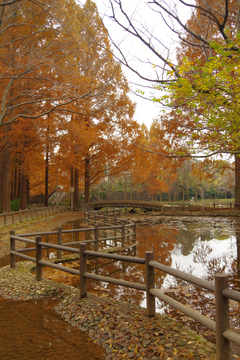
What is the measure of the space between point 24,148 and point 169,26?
60.8 feet

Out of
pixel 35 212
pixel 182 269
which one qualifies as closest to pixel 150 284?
pixel 182 269

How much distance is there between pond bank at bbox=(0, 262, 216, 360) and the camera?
3.51 m

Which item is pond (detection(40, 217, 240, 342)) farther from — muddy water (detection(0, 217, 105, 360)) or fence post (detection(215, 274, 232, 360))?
muddy water (detection(0, 217, 105, 360))

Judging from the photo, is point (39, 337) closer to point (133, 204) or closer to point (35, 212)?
point (35, 212)

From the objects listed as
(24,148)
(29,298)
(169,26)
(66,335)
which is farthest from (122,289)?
(24,148)

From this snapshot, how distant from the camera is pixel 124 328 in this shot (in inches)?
164

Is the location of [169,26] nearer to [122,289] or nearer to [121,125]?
[122,289]

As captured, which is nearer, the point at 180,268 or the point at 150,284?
the point at 150,284

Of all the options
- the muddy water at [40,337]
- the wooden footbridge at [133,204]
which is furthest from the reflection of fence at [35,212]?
the muddy water at [40,337]

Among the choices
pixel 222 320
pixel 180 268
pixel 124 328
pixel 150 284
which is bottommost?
pixel 180 268

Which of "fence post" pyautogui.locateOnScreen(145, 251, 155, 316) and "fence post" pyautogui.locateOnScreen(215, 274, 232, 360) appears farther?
"fence post" pyautogui.locateOnScreen(145, 251, 155, 316)

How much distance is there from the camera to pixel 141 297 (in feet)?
21.8

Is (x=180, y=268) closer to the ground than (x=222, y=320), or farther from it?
closer to the ground

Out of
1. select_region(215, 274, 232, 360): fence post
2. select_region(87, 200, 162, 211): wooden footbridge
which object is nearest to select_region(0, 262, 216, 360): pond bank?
select_region(215, 274, 232, 360): fence post
